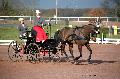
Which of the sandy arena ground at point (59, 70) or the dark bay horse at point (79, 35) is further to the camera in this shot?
the dark bay horse at point (79, 35)

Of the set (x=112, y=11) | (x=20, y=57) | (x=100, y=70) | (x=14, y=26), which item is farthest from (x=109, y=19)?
(x=100, y=70)

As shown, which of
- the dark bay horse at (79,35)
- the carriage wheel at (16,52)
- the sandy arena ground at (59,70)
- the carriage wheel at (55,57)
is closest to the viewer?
the sandy arena ground at (59,70)

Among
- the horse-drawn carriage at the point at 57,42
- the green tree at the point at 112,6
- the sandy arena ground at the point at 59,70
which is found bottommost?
the green tree at the point at 112,6

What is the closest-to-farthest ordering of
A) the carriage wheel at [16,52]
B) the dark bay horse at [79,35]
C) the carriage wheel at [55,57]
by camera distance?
1. the dark bay horse at [79,35]
2. the carriage wheel at [16,52]
3. the carriage wheel at [55,57]

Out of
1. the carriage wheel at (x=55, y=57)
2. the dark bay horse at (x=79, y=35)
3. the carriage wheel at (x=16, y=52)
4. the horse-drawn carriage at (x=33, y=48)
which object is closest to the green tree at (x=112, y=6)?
the carriage wheel at (x=55, y=57)

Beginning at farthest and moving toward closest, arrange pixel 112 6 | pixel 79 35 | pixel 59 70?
1. pixel 112 6
2. pixel 79 35
3. pixel 59 70

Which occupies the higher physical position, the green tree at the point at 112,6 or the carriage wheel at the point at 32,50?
the carriage wheel at the point at 32,50

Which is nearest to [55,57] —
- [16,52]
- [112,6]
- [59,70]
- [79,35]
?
[16,52]

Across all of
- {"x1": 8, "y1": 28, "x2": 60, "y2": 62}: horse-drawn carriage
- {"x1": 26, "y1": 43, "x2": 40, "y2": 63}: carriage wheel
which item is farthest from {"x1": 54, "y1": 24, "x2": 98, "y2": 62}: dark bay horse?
{"x1": 26, "y1": 43, "x2": 40, "y2": 63}: carriage wheel

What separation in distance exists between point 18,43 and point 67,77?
6.08 m

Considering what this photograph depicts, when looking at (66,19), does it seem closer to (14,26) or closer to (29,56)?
(14,26)

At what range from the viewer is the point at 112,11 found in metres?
49.5

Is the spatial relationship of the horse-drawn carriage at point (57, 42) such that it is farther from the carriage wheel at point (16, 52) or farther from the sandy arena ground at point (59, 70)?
the sandy arena ground at point (59, 70)

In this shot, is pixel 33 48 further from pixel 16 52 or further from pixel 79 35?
pixel 79 35
